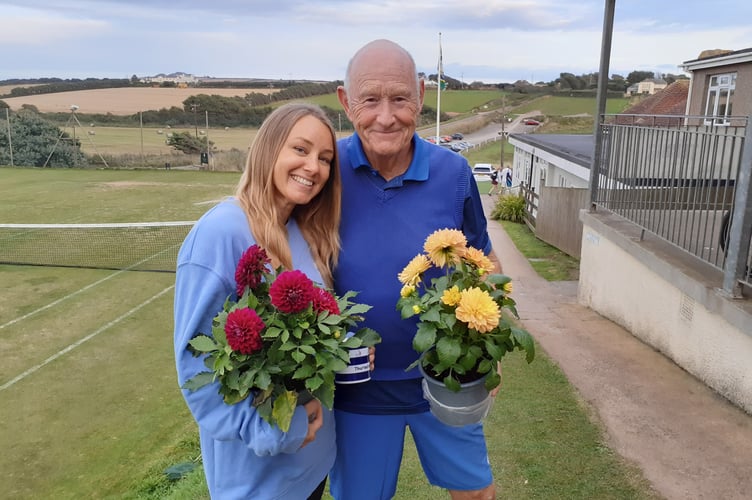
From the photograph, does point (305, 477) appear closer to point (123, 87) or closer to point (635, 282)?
point (635, 282)

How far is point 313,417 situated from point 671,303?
520 centimetres

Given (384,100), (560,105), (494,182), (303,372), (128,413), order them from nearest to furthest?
(303,372) < (384,100) < (128,413) < (494,182) < (560,105)

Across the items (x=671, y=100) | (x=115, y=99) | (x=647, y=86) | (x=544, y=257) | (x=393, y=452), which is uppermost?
(x=647, y=86)

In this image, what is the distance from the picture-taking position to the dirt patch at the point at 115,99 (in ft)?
218

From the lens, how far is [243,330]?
1.68 metres

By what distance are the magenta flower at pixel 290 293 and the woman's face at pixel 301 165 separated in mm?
475

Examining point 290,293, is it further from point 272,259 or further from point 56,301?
point 56,301

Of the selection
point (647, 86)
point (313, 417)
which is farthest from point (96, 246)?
point (647, 86)

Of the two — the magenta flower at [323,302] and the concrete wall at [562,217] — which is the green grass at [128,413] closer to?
the concrete wall at [562,217]

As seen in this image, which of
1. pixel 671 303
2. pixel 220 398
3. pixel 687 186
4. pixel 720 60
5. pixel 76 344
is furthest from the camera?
pixel 720 60

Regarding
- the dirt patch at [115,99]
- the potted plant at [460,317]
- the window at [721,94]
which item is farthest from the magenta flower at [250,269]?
the dirt patch at [115,99]

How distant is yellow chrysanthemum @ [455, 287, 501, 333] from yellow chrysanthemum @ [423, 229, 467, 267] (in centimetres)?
19

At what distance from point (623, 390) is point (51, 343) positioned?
9147 mm

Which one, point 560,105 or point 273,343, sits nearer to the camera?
point 273,343
